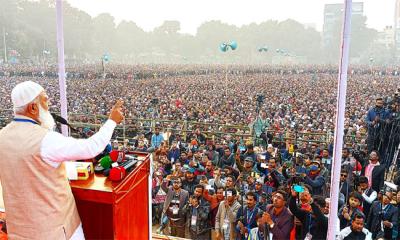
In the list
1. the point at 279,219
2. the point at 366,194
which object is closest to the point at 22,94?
the point at 279,219

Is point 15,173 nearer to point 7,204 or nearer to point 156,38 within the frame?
point 7,204

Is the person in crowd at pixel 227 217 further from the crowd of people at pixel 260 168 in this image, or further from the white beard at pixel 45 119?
the white beard at pixel 45 119

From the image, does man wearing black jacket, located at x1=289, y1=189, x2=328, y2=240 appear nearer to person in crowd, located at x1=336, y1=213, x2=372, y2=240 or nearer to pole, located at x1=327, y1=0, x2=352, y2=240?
person in crowd, located at x1=336, y1=213, x2=372, y2=240

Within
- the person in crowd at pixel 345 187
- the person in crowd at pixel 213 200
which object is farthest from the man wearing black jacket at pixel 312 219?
the person in crowd at pixel 213 200

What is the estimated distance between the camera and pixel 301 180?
10.4ft

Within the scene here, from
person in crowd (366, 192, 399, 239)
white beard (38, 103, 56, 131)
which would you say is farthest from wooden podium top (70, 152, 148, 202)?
person in crowd (366, 192, 399, 239)

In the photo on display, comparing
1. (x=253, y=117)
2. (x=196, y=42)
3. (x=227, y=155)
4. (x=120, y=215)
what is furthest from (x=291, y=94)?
(x=120, y=215)

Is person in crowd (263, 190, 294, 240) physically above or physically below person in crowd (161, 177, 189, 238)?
above

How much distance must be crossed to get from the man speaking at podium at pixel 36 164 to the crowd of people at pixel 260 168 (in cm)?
147

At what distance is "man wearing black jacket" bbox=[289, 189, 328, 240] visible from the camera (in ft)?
7.20

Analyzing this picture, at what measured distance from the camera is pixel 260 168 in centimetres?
370

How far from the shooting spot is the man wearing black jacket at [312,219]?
7.20 feet

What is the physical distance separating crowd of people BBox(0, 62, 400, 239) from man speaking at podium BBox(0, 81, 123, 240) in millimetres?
1467

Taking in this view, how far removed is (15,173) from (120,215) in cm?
34
